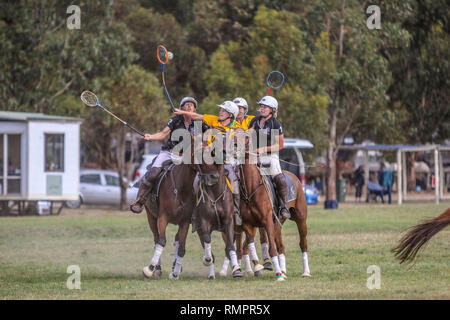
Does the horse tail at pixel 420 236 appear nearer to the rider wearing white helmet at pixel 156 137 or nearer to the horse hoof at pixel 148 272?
the horse hoof at pixel 148 272

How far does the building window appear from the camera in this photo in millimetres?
35625

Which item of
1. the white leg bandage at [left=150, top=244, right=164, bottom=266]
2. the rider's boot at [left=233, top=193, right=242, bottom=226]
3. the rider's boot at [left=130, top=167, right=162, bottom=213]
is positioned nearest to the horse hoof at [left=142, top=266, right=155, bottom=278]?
the white leg bandage at [left=150, top=244, right=164, bottom=266]

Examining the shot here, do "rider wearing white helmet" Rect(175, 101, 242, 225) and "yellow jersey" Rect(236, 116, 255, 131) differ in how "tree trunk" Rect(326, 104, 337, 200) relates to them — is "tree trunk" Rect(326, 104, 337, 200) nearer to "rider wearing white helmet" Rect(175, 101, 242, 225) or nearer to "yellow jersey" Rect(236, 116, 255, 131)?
"yellow jersey" Rect(236, 116, 255, 131)

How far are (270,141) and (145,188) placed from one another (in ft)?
7.31

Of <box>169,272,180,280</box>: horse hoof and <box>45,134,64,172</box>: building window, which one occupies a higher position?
<box>45,134,64,172</box>: building window

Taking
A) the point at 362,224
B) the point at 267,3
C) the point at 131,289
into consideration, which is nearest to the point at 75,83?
the point at 267,3

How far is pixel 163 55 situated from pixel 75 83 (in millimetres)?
28285

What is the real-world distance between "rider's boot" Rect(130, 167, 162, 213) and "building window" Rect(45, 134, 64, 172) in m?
21.3

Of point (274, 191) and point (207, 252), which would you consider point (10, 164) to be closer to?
point (274, 191)

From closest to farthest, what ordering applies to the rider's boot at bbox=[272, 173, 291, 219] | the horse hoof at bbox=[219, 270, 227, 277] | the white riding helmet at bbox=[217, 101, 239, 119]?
the white riding helmet at bbox=[217, 101, 239, 119] → the rider's boot at bbox=[272, 173, 291, 219] → the horse hoof at bbox=[219, 270, 227, 277]

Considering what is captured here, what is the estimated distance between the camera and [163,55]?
15320 millimetres

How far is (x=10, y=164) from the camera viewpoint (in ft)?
115

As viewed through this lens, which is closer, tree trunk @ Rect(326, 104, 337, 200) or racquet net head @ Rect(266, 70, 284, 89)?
racquet net head @ Rect(266, 70, 284, 89)
